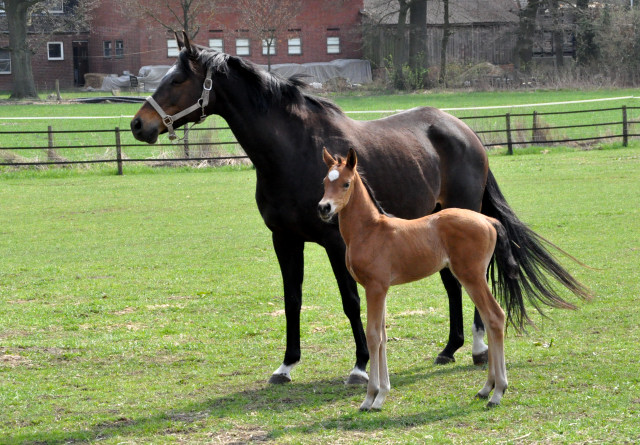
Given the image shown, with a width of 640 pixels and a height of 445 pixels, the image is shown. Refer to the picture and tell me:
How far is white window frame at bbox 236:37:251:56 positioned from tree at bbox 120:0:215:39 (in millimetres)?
3565

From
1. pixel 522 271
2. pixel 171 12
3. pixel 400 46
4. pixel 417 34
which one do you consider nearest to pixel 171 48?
pixel 171 12

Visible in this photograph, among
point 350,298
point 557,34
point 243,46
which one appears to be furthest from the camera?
point 243,46

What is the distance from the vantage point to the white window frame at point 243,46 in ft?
184

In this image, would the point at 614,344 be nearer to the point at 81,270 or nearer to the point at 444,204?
the point at 444,204

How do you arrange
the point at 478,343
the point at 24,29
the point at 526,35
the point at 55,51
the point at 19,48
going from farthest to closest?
the point at 55,51, the point at 526,35, the point at 24,29, the point at 19,48, the point at 478,343

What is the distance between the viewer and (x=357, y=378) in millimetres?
5863

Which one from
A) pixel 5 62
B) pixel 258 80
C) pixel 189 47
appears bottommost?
pixel 258 80

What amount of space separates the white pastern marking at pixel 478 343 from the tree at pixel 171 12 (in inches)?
1667

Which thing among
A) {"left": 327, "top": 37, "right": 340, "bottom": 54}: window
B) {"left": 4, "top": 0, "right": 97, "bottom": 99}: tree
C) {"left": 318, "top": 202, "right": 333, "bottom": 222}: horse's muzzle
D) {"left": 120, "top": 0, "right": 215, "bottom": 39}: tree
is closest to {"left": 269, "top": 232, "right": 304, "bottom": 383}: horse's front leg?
{"left": 318, "top": 202, "right": 333, "bottom": 222}: horse's muzzle

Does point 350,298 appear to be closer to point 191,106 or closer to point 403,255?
point 403,255

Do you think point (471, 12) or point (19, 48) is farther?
point (471, 12)

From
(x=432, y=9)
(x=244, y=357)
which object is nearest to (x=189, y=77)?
(x=244, y=357)

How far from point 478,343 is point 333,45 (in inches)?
2065

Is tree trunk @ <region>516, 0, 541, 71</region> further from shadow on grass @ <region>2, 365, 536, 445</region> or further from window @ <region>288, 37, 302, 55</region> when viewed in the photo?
shadow on grass @ <region>2, 365, 536, 445</region>
